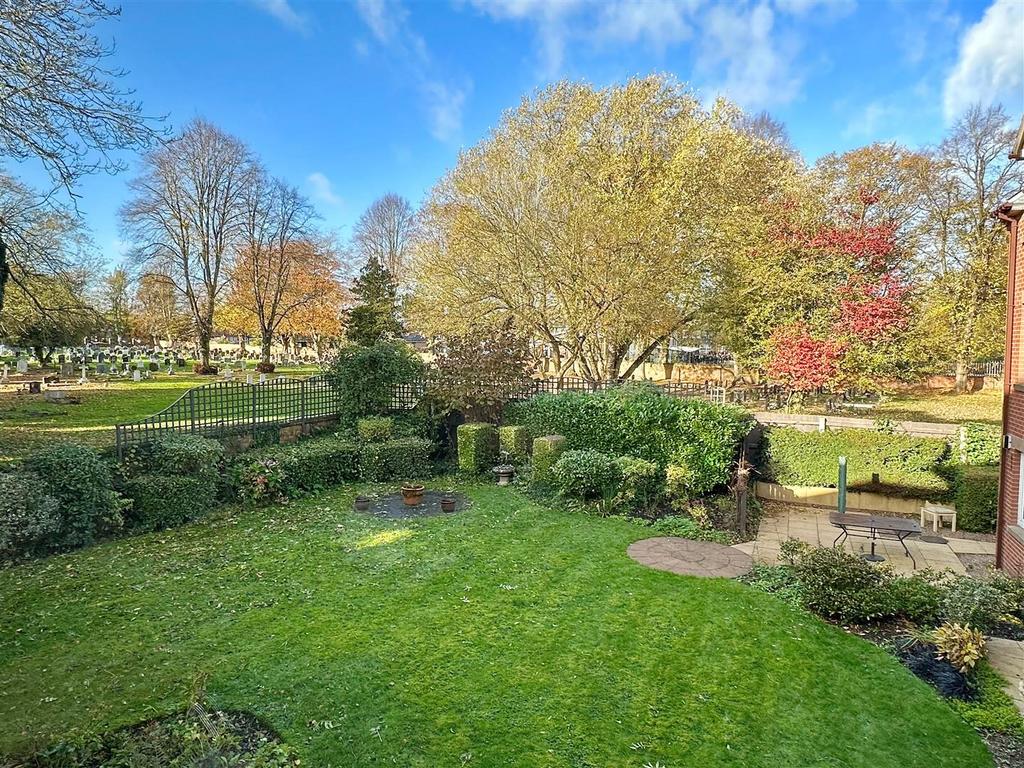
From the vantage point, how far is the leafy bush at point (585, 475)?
9.75 metres

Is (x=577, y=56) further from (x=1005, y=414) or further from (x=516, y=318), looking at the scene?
(x=1005, y=414)

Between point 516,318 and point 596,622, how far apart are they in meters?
13.8

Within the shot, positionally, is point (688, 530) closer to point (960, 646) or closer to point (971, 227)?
point (960, 646)

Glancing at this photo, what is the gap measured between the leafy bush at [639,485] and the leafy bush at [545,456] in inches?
54.1

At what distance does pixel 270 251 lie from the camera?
1222 inches

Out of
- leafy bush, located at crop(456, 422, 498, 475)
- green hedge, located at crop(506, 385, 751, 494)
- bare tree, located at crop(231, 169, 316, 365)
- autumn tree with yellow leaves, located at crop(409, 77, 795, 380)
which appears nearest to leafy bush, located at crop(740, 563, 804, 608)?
green hedge, located at crop(506, 385, 751, 494)

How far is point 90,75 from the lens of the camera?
8102 millimetres

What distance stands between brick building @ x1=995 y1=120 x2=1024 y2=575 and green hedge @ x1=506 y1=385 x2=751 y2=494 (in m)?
3.88

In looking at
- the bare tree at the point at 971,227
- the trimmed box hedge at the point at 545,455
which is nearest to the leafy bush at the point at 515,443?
the trimmed box hedge at the point at 545,455

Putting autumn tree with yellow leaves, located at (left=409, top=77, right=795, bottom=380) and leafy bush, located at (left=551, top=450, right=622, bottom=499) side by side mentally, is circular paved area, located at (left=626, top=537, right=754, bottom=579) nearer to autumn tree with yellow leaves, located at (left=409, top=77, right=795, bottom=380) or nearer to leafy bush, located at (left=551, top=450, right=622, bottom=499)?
leafy bush, located at (left=551, top=450, right=622, bottom=499)

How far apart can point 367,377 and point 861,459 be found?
11258 millimetres

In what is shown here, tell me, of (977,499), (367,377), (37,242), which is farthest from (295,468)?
(977,499)

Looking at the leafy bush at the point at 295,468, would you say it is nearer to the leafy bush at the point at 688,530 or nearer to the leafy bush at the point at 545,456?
the leafy bush at the point at 545,456

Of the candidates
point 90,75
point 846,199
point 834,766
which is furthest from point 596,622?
point 846,199
